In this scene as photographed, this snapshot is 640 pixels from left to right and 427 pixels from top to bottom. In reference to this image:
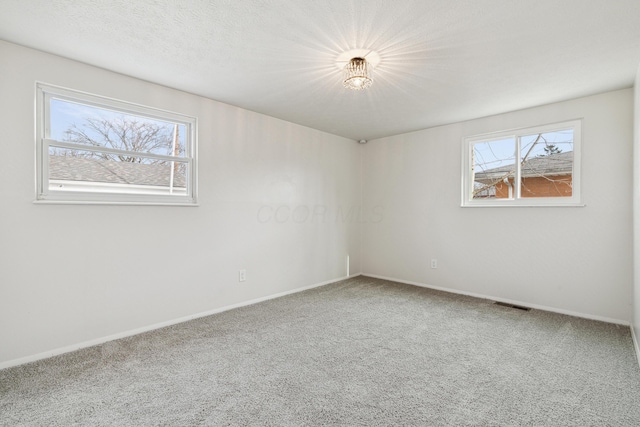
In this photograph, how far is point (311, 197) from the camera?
4410 millimetres

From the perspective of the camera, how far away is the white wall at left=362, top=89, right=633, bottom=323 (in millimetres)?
3016

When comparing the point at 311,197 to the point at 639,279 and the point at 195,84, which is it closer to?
the point at 195,84

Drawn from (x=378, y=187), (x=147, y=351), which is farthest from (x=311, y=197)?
(x=147, y=351)

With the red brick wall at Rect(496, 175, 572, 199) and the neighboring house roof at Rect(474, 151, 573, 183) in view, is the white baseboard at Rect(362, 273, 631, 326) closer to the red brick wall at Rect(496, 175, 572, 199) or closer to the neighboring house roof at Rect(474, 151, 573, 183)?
the red brick wall at Rect(496, 175, 572, 199)

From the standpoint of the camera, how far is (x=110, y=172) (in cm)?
270

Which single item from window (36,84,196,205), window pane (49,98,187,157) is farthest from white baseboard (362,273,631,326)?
window pane (49,98,187,157)

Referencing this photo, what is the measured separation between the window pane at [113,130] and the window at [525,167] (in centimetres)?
356

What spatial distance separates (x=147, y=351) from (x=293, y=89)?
2623mm

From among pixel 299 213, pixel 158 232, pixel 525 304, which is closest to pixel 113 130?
pixel 158 232

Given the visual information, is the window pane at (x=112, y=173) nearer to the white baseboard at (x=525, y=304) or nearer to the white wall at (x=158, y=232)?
the white wall at (x=158, y=232)

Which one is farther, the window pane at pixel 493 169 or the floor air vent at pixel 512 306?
the window pane at pixel 493 169

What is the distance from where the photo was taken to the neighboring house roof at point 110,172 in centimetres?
246

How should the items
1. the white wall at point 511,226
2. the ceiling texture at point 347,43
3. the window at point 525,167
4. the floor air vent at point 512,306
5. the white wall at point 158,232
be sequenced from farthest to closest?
the floor air vent at point 512,306
the window at point 525,167
the white wall at point 511,226
the white wall at point 158,232
the ceiling texture at point 347,43

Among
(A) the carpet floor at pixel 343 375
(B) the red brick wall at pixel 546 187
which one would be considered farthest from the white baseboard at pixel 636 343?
(B) the red brick wall at pixel 546 187
